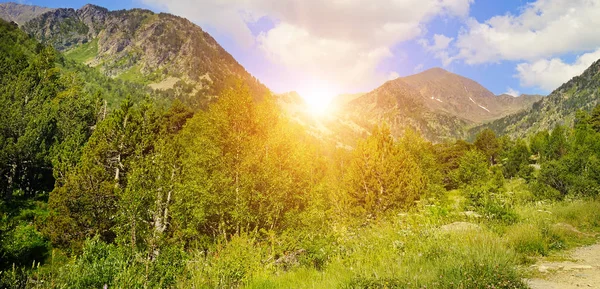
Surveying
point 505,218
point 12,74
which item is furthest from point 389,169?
point 12,74

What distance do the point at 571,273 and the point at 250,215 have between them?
34.5 feet

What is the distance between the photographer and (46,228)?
18.5 meters

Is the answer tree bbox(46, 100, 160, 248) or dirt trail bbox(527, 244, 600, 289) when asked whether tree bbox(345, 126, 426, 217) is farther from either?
tree bbox(46, 100, 160, 248)

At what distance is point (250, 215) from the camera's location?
13.3m

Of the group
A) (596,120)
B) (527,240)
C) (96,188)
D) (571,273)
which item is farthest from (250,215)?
(596,120)

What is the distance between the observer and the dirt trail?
16.6 feet

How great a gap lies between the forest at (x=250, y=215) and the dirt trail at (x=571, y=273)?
33 centimetres

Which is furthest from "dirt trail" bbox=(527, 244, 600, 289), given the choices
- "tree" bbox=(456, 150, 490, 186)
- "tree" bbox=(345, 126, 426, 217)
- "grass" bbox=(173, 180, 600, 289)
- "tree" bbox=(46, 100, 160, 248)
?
"tree" bbox=(456, 150, 490, 186)

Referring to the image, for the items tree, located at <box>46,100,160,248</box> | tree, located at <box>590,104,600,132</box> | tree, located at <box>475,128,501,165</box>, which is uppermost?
tree, located at <box>590,104,600,132</box>

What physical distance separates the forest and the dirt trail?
0.33 meters

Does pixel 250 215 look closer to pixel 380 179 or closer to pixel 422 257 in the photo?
pixel 422 257

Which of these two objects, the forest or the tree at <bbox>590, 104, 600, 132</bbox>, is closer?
the forest

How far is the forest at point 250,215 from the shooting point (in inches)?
247

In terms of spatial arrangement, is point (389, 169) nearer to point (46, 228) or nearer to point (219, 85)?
point (46, 228)
